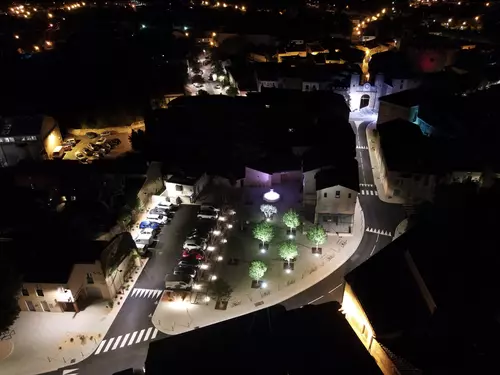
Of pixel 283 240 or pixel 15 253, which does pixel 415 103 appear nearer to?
pixel 283 240

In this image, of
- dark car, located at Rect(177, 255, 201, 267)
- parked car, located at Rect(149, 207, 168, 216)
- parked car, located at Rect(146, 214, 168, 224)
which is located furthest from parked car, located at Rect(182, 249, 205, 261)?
parked car, located at Rect(149, 207, 168, 216)

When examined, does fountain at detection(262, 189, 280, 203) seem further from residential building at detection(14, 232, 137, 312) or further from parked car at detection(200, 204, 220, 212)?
residential building at detection(14, 232, 137, 312)

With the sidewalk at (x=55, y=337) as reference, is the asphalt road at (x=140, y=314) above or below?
above

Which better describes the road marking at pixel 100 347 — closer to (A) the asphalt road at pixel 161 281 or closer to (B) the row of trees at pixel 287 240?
(A) the asphalt road at pixel 161 281

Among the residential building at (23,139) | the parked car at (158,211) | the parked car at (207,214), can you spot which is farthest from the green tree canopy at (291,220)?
the residential building at (23,139)

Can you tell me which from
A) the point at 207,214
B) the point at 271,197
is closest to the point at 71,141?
the point at 207,214
